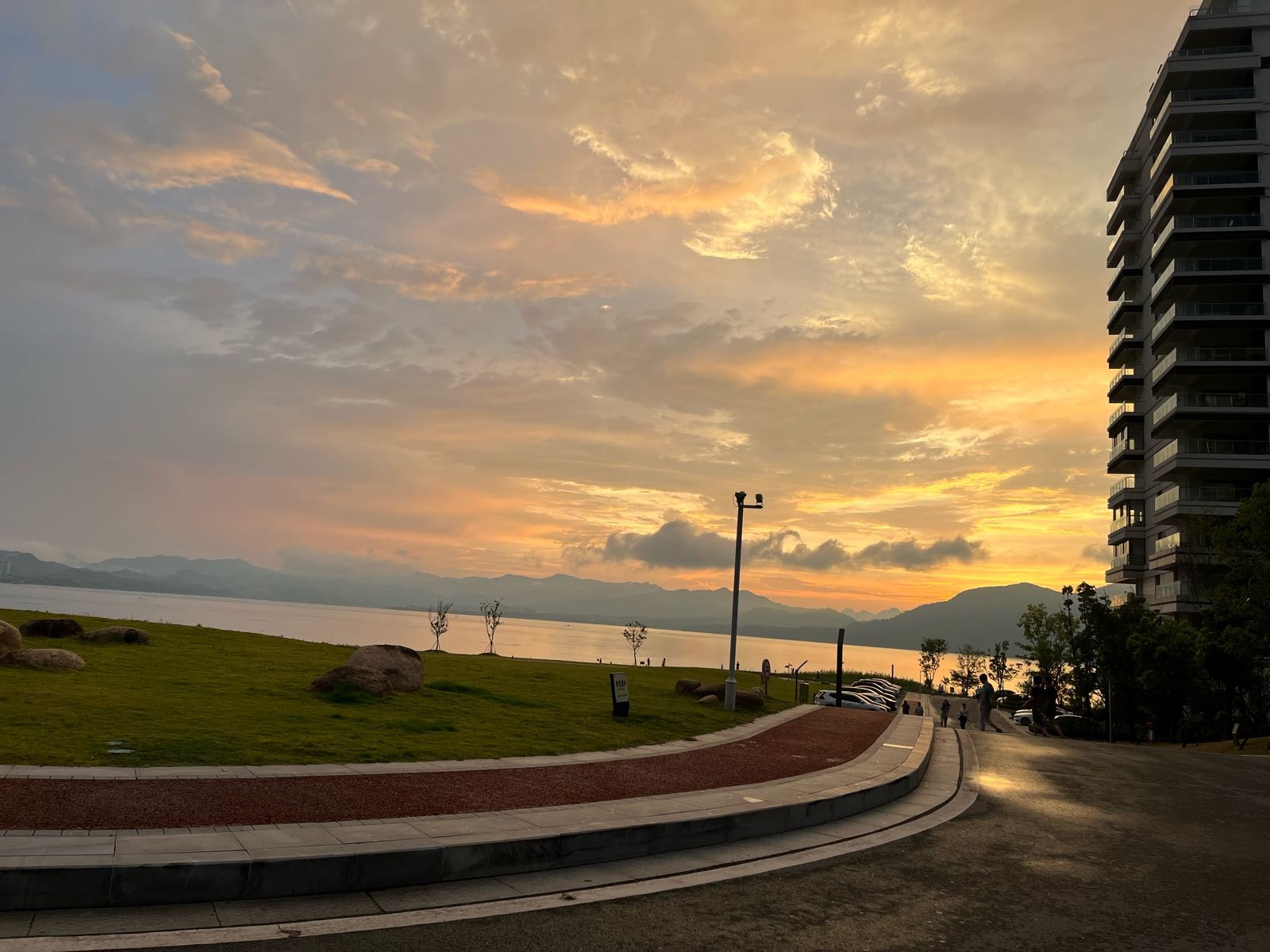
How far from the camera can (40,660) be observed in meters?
19.0

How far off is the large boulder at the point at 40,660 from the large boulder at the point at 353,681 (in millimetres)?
5220

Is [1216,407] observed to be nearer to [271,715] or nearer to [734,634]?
[734,634]

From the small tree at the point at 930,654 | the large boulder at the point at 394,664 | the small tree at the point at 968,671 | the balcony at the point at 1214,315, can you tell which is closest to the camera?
the large boulder at the point at 394,664

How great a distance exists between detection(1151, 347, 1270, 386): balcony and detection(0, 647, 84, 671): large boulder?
75119mm

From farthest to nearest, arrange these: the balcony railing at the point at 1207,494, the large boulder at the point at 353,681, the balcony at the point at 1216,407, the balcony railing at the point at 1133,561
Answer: the balcony railing at the point at 1133,561
the balcony at the point at 1216,407
the balcony railing at the point at 1207,494
the large boulder at the point at 353,681

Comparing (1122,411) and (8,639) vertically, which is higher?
(1122,411)

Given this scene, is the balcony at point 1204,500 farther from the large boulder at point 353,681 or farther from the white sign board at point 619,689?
the large boulder at point 353,681

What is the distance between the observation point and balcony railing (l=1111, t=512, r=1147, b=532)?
78.6m

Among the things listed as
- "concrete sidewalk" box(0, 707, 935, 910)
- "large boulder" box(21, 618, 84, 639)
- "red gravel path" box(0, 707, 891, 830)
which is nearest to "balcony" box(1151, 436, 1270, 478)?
"red gravel path" box(0, 707, 891, 830)

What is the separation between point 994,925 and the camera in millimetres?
7539

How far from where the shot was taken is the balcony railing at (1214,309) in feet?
221

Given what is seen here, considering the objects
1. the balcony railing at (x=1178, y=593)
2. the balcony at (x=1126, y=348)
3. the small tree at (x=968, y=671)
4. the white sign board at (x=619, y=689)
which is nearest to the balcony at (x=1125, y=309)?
the balcony at (x=1126, y=348)

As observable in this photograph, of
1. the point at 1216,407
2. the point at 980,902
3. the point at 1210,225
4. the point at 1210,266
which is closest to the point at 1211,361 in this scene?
the point at 1216,407

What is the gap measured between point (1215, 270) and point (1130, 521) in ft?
78.3
